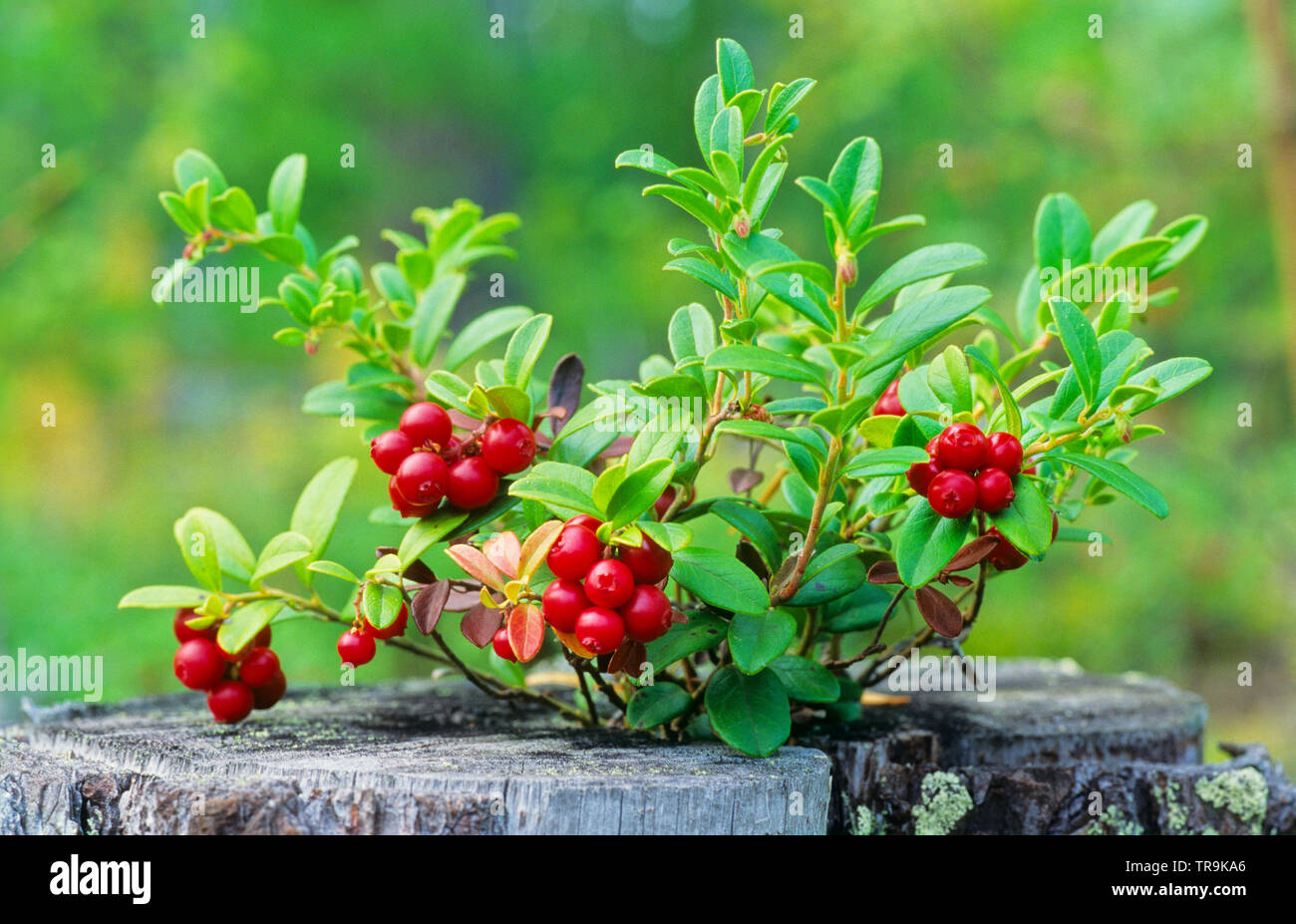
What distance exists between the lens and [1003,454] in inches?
41.4

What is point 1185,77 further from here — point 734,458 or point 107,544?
point 107,544

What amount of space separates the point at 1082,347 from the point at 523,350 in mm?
586

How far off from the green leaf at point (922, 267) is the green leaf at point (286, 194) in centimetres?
80

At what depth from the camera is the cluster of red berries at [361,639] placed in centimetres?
123

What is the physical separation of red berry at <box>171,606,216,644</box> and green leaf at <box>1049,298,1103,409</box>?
1.02 metres

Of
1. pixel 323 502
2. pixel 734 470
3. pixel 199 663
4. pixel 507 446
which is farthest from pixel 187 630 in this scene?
pixel 734 470

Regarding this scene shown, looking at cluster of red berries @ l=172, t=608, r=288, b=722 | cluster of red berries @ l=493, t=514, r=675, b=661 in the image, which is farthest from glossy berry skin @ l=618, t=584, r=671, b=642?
cluster of red berries @ l=172, t=608, r=288, b=722

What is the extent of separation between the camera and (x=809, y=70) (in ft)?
16.4

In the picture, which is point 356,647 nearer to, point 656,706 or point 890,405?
point 656,706

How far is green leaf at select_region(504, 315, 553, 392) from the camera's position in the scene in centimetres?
122

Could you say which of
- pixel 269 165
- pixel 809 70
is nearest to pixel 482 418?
pixel 269 165

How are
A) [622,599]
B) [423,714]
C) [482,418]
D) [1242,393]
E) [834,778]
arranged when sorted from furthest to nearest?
[1242,393], [423,714], [834,778], [482,418], [622,599]

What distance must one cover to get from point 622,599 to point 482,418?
30cm

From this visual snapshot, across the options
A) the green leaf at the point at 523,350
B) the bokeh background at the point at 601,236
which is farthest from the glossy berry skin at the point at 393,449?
the bokeh background at the point at 601,236
